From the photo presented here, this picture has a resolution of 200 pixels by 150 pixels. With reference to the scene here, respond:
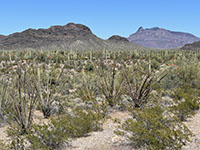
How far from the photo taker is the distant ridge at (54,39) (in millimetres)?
78688

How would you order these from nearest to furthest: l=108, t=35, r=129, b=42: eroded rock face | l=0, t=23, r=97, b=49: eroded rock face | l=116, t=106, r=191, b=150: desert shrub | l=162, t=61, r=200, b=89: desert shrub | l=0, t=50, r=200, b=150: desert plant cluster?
l=116, t=106, r=191, b=150: desert shrub, l=0, t=50, r=200, b=150: desert plant cluster, l=162, t=61, r=200, b=89: desert shrub, l=0, t=23, r=97, b=49: eroded rock face, l=108, t=35, r=129, b=42: eroded rock face

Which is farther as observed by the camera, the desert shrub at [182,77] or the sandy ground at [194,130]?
the desert shrub at [182,77]

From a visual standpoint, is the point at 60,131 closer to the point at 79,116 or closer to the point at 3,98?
the point at 79,116

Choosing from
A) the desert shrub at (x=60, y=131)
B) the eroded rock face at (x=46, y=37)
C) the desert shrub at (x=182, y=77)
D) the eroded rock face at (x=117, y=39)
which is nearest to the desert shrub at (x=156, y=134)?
the desert shrub at (x=60, y=131)

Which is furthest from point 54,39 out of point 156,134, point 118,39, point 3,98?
point 156,134

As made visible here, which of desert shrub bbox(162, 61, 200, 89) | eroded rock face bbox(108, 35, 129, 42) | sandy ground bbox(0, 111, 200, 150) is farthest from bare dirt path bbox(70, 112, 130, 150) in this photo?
eroded rock face bbox(108, 35, 129, 42)

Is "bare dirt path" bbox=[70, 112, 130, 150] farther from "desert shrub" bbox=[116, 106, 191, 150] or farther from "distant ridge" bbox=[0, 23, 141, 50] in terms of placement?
"distant ridge" bbox=[0, 23, 141, 50]

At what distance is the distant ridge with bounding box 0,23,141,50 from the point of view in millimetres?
78688

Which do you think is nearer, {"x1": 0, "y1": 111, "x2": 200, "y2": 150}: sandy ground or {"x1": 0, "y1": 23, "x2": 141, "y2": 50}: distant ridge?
{"x1": 0, "y1": 111, "x2": 200, "y2": 150}: sandy ground

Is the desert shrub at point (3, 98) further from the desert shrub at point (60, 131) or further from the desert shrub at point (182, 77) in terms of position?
the desert shrub at point (182, 77)

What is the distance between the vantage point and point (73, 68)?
Result: 77.0ft

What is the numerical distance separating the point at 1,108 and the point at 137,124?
4303 millimetres

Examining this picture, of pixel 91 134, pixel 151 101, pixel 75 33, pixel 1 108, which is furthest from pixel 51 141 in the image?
pixel 75 33

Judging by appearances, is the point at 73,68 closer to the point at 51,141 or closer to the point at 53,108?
the point at 53,108
